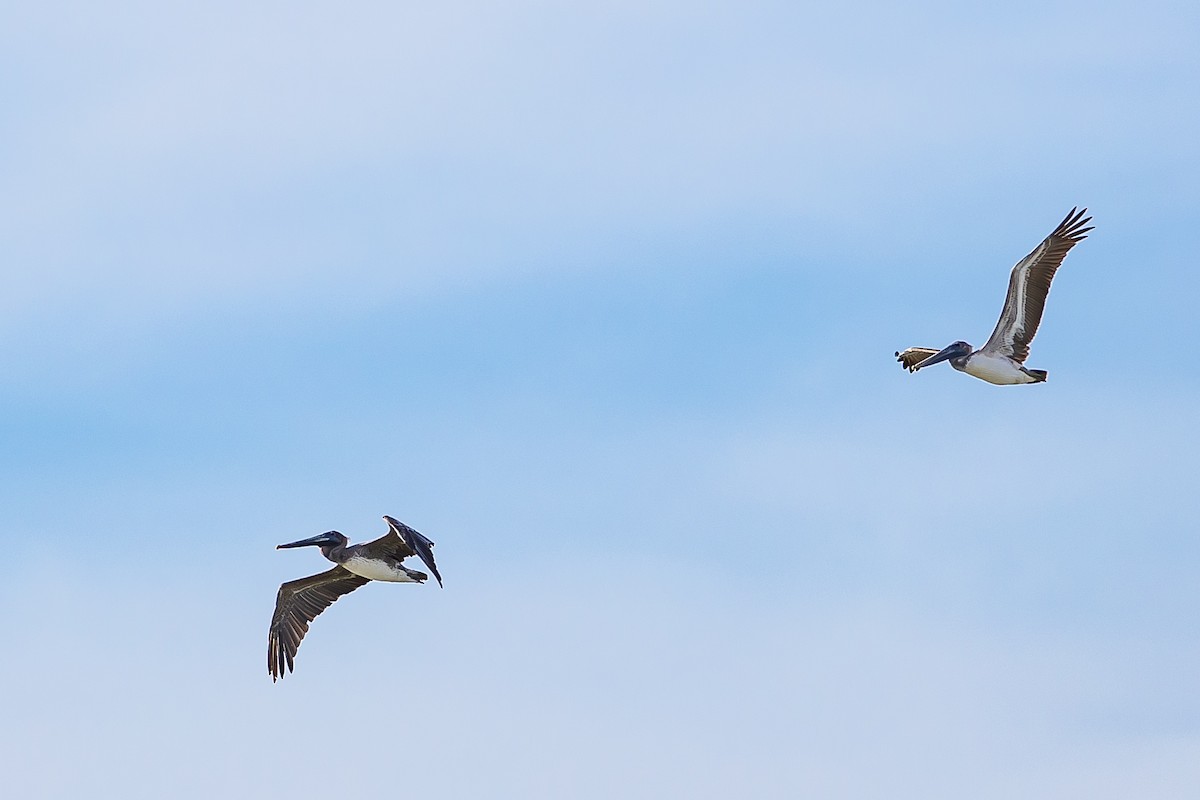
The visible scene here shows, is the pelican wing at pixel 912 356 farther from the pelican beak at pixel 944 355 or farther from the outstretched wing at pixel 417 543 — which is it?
the outstretched wing at pixel 417 543

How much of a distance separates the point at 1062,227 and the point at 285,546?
15291 millimetres

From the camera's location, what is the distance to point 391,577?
3206cm

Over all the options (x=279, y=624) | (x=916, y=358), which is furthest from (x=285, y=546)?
(x=916, y=358)

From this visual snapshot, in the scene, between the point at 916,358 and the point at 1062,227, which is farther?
the point at 916,358

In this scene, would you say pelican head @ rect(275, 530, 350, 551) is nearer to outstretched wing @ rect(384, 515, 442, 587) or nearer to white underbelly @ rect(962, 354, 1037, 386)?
outstretched wing @ rect(384, 515, 442, 587)

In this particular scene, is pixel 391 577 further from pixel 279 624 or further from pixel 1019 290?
pixel 1019 290

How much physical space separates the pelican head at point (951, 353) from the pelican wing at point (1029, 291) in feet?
3.23

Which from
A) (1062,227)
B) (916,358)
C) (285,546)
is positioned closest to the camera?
(1062,227)

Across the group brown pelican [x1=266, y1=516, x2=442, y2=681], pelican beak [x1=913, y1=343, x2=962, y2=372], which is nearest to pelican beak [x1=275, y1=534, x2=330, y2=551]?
brown pelican [x1=266, y1=516, x2=442, y2=681]

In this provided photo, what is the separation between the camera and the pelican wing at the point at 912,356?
36.9 metres

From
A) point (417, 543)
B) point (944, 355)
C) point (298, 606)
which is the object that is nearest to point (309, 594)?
point (298, 606)

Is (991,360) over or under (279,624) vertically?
over

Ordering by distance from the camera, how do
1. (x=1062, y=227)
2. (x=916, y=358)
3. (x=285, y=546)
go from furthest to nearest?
(x=916, y=358) → (x=285, y=546) → (x=1062, y=227)

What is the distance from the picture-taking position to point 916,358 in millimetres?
37125
